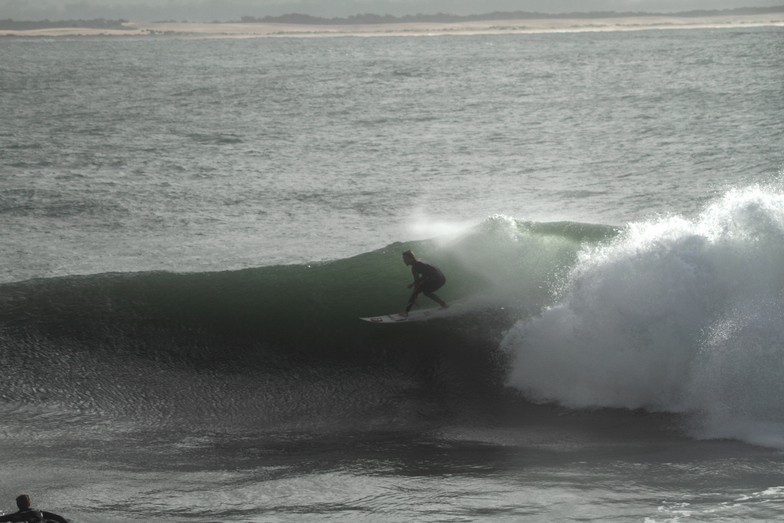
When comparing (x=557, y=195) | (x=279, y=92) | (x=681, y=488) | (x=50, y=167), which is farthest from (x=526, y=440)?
(x=279, y=92)

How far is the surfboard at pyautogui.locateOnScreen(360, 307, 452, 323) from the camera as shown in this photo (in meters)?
10.2

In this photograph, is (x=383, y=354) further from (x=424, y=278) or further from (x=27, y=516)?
(x=27, y=516)

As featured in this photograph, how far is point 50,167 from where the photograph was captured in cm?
2398

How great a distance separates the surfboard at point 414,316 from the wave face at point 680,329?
4.04 feet

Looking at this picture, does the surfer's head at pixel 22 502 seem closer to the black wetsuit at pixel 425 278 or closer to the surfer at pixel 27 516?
the surfer at pixel 27 516

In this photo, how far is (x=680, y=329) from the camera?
8742 millimetres

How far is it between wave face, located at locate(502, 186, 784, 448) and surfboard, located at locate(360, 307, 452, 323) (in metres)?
1.23

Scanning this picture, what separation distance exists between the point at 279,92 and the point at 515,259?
3444cm

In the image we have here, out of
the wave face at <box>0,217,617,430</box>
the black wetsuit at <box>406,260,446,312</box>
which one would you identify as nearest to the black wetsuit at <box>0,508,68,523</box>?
the wave face at <box>0,217,617,430</box>

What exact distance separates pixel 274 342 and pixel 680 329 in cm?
559

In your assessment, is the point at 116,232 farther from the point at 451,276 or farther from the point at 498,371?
the point at 498,371

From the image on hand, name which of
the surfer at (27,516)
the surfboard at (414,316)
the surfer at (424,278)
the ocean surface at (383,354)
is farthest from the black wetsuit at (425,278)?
the surfer at (27,516)

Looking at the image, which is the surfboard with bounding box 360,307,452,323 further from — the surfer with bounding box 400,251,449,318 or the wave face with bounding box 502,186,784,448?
the wave face with bounding box 502,186,784,448

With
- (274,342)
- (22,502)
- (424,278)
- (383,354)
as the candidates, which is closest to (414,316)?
(424,278)
